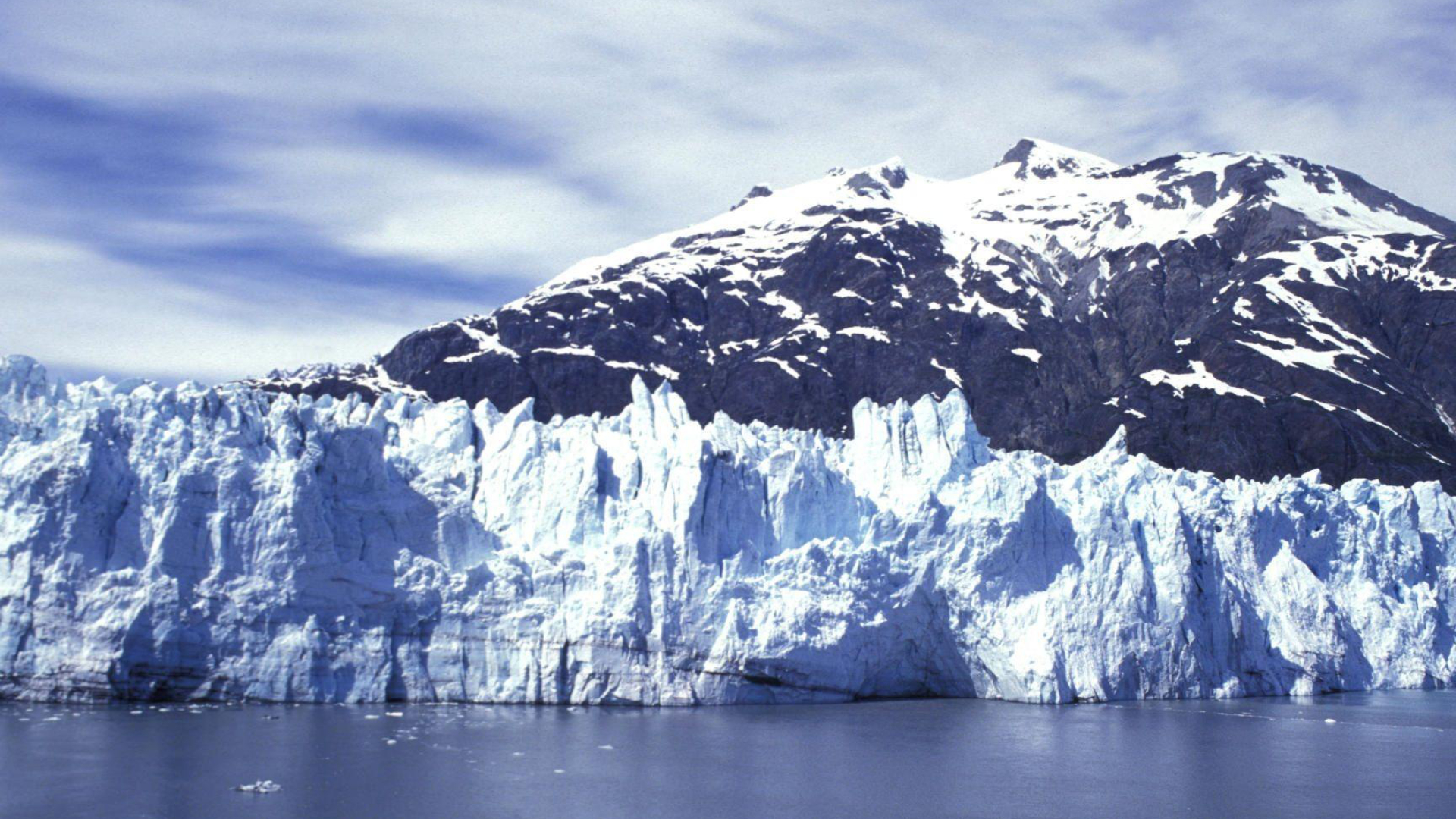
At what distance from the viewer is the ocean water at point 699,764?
927 inches

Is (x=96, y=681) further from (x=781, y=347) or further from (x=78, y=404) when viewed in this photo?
(x=781, y=347)

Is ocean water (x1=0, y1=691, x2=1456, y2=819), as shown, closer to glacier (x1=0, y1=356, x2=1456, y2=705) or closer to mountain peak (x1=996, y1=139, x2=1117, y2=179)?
glacier (x1=0, y1=356, x2=1456, y2=705)

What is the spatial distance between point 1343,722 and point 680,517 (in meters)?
18.1

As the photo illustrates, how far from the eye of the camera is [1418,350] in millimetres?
98750

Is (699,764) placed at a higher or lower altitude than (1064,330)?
lower

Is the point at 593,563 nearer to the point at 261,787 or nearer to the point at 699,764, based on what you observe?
the point at 699,764

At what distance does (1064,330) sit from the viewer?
109 metres

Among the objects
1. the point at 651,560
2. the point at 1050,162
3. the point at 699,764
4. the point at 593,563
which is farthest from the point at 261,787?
the point at 1050,162

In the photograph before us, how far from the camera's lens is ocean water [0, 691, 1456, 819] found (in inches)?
927

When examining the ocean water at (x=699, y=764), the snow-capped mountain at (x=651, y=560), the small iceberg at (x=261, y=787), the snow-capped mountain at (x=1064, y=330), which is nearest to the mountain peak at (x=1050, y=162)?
the snow-capped mountain at (x=1064, y=330)

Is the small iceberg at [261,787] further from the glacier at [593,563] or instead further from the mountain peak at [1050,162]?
the mountain peak at [1050,162]

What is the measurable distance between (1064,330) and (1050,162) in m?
47.7

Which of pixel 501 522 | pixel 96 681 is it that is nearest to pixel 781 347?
pixel 501 522

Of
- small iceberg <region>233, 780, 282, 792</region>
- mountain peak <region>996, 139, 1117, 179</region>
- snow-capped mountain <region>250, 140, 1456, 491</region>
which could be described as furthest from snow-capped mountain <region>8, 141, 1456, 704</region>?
mountain peak <region>996, 139, 1117, 179</region>
